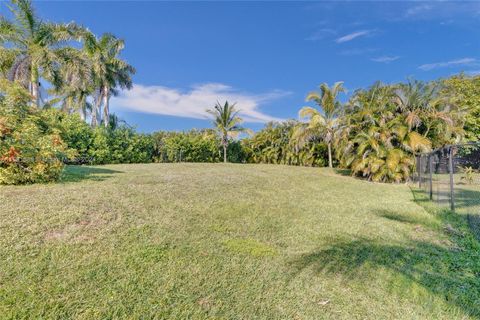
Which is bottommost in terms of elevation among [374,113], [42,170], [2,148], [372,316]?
[372,316]

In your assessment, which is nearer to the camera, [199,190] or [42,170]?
[42,170]

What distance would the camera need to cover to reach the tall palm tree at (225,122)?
73.6ft

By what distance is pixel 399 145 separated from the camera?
12469mm

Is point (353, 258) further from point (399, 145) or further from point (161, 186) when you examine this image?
point (399, 145)

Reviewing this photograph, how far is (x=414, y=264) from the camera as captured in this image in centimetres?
390

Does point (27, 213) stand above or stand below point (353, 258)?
above

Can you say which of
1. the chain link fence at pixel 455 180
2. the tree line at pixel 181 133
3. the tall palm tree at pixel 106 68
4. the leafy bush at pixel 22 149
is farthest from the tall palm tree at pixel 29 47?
the chain link fence at pixel 455 180

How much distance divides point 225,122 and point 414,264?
1960 cm

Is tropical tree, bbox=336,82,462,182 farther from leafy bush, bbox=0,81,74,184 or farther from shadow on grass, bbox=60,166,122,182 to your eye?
leafy bush, bbox=0,81,74,184

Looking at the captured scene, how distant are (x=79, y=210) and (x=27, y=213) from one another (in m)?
0.66

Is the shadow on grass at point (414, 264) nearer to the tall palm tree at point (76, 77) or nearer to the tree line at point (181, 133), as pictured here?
the tree line at point (181, 133)

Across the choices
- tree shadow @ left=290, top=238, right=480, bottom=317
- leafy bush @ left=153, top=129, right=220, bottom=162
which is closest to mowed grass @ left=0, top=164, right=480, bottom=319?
tree shadow @ left=290, top=238, right=480, bottom=317

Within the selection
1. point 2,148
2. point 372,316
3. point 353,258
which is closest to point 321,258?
point 353,258

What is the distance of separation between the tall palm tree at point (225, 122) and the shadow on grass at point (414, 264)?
1826 cm
